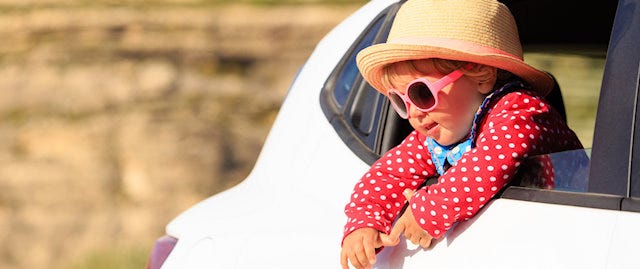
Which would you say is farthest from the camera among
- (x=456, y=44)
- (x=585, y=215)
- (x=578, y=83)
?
(x=578, y=83)

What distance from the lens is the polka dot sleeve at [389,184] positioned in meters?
2.50

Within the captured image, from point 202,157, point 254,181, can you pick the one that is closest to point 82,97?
point 202,157

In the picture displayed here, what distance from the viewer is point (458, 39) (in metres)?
2.36

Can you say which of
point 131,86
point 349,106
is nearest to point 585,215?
point 349,106

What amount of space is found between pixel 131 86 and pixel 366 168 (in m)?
26.2

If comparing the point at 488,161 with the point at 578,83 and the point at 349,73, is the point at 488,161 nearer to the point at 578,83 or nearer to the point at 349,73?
the point at 349,73

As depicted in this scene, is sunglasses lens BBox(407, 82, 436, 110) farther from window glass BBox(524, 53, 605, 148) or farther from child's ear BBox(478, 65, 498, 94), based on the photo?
window glass BBox(524, 53, 605, 148)

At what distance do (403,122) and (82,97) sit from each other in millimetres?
25886

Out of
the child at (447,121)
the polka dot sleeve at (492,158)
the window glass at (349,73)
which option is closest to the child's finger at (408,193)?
the child at (447,121)

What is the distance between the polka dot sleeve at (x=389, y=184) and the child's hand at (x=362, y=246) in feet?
0.07

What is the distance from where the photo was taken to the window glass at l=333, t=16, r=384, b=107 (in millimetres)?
3105

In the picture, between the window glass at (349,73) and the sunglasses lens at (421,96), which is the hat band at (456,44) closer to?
the sunglasses lens at (421,96)

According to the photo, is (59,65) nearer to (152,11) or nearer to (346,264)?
(152,11)

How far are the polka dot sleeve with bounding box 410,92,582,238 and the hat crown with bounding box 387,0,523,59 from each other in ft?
0.42
